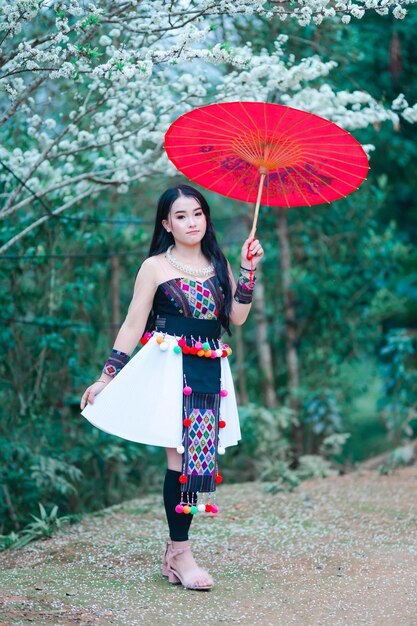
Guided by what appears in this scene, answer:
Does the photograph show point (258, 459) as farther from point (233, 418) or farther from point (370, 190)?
point (233, 418)

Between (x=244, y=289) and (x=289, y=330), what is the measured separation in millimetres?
3245

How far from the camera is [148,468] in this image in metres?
6.07

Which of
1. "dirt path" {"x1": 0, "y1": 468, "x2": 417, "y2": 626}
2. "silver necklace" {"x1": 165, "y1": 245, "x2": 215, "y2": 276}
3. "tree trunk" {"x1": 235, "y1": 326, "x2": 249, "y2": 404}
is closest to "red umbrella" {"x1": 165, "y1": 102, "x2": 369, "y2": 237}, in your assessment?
"silver necklace" {"x1": 165, "y1": 245, "x2": 215, "y2": 276}

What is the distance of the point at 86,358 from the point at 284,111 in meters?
3.07

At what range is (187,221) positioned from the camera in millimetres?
3332

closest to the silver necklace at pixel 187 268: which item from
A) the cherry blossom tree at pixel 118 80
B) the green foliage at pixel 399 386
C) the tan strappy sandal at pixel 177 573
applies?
the cherry blossom tree at pixel 118 80

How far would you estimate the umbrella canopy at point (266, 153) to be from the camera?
123 inches

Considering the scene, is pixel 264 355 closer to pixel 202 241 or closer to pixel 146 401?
pixel 202 241

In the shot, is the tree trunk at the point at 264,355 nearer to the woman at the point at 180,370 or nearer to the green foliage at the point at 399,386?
the green foliage at the point at 399,386

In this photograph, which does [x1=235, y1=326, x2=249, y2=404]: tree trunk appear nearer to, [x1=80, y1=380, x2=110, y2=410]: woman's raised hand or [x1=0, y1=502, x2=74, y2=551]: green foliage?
[x1=0, y1=502, x2=74, y2=551]: green foliage

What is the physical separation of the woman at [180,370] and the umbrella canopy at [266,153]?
0.67ft

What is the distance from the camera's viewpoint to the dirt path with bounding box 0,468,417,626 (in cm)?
292

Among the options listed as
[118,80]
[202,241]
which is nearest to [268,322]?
[118,80]

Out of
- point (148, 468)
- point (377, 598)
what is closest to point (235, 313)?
point (377, 598)
